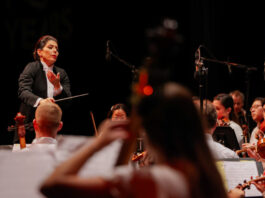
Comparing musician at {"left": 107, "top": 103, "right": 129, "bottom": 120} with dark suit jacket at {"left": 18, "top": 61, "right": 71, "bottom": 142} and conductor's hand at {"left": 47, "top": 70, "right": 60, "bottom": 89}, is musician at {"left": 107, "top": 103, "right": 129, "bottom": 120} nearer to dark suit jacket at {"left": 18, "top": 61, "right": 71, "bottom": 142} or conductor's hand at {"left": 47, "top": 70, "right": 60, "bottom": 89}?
dark suit jacket at {"left": 18, "top": 61, "right": 71, "bottom": 142}

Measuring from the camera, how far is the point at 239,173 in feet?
8.88

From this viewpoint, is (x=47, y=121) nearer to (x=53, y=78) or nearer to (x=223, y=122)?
(x=53, y=78)

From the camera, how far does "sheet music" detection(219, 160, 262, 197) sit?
8.86ft

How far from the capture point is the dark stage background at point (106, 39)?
575cm

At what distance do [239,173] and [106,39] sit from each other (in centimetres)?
415

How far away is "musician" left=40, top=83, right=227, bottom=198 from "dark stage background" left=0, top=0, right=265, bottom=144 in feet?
13.3

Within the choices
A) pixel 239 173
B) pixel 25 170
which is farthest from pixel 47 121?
pixel 239 173

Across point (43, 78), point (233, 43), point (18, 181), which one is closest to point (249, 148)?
point (43, 78)

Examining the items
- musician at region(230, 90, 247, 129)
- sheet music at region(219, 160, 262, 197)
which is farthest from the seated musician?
musician at region(230, 90, 247, 129)

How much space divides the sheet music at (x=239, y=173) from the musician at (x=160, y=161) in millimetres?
1543

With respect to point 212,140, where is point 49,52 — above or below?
above

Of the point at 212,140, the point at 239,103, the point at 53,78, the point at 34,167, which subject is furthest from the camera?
the point at 239,103

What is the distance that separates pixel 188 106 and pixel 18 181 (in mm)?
772

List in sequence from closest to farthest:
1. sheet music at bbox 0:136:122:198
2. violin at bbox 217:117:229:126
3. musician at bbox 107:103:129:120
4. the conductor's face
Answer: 1. sheet music at bbox 0:136:122:198
2. the conductor's face
3. musician at bbox 107:103:129:120
4. violin at bbox 217:117:229:126
